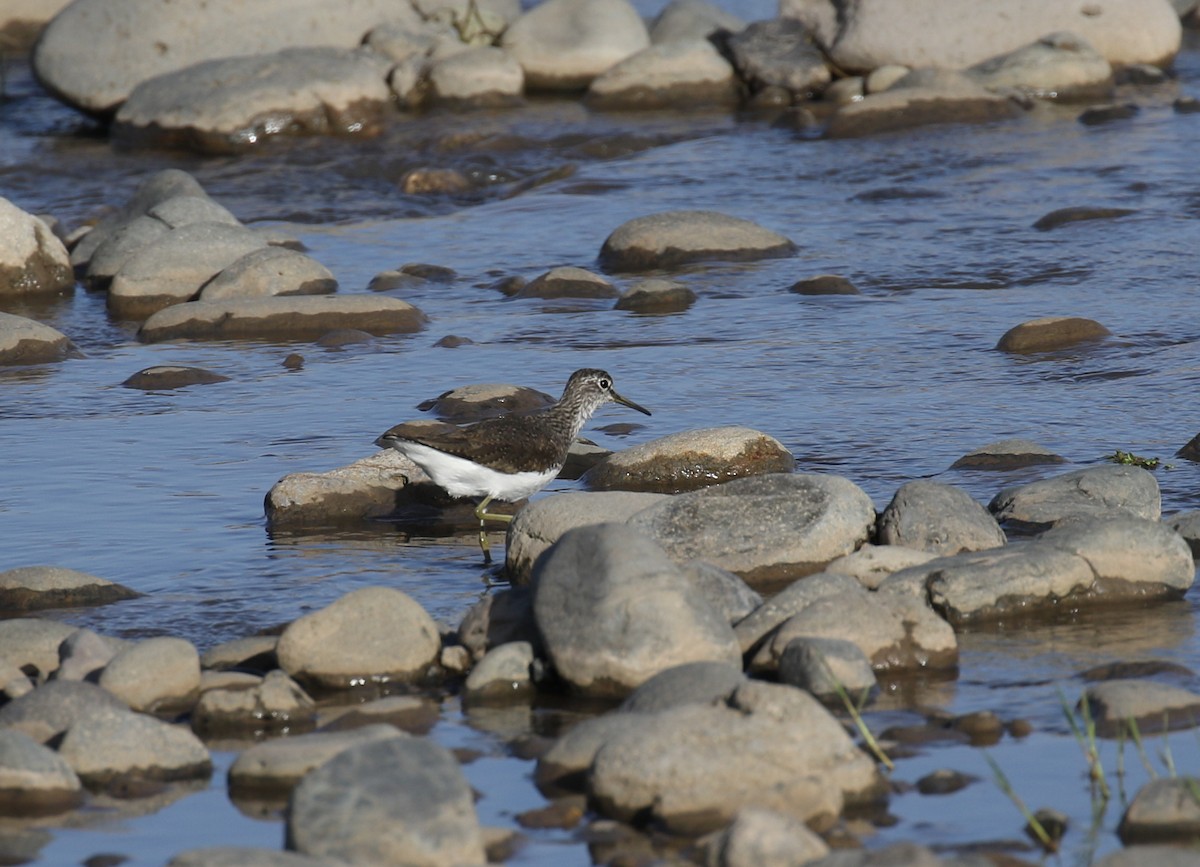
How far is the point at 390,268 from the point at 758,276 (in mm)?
3130

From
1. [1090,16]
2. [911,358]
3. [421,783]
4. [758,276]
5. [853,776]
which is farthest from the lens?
[1090,16]

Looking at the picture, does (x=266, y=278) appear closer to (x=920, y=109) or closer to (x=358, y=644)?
(x=358, y=644)

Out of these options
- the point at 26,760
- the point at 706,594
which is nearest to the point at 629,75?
the point at 706,594

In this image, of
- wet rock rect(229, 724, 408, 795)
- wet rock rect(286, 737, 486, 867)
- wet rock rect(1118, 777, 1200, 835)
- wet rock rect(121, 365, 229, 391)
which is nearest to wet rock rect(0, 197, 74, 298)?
wet rock rect(121, 365, 229, 391)

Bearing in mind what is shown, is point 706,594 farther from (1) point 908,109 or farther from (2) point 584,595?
(1) point 908,109

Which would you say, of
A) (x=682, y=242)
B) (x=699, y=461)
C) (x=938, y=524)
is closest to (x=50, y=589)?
(x=699, y=461)

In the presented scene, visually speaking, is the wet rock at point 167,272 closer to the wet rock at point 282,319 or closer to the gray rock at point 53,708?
the wet rock at point 282,319

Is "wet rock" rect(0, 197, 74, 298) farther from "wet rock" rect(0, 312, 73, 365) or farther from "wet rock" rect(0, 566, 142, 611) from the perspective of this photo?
"wet rock" rect(0, 566, 142, 611)

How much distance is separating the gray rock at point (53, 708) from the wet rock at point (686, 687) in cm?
167

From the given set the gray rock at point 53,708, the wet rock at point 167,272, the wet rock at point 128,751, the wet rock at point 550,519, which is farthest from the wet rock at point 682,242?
the wet rock at point 128,751

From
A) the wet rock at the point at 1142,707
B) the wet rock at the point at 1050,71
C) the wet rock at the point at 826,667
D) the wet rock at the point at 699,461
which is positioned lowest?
the wet rock at the point at 699,461

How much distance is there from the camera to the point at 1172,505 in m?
8.84

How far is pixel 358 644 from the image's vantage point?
6797 millimetres

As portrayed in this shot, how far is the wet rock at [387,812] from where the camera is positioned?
5.03 meters
